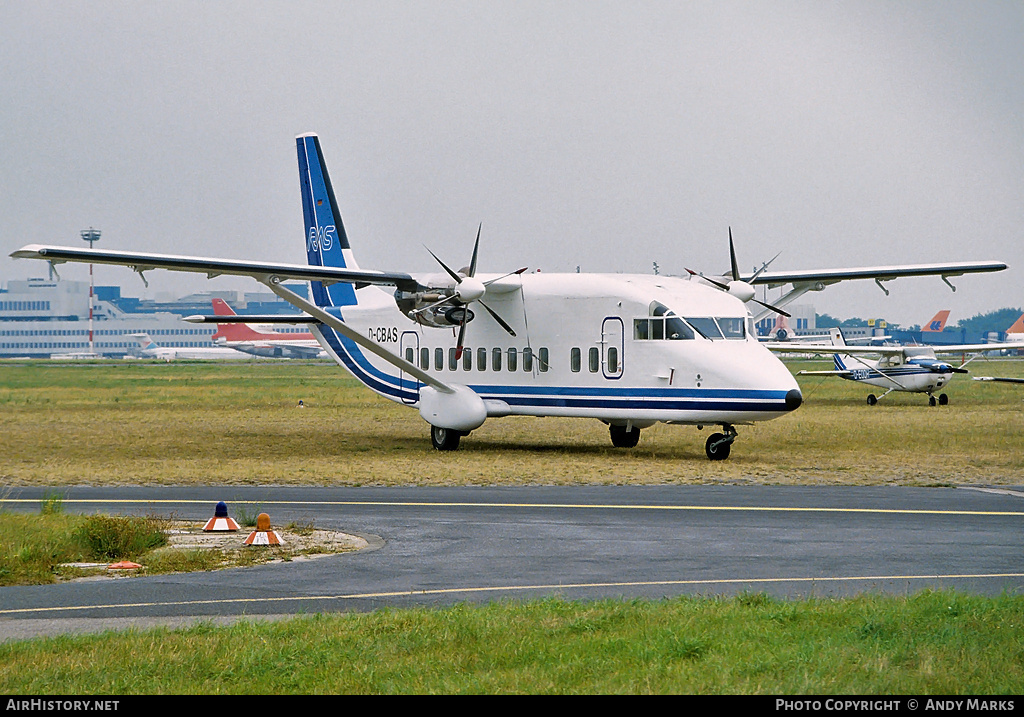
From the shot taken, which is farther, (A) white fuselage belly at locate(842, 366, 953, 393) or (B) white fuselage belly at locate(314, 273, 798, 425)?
(A) white fuselage belly at locate(842, 366, 953, 393)

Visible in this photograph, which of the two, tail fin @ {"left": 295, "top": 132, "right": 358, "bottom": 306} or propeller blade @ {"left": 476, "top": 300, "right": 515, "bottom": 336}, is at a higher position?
tail fin @ {"left": 295, "top": 132, "right": 358, "bottom": 306}

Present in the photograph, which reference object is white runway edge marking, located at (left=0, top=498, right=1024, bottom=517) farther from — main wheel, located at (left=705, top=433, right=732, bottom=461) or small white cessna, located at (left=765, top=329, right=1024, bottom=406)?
small white cessna, located at (left=765, top=329, right=1024, bottom=406)

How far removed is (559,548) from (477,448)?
15812 millimetres

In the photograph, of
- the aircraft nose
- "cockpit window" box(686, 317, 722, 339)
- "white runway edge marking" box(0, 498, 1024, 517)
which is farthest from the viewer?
"cockpit window" box(686, 317, 722, 339)

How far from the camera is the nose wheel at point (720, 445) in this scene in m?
25.5

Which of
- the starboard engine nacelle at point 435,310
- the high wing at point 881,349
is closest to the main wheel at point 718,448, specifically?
the starboard engine nacelle at point 435,310

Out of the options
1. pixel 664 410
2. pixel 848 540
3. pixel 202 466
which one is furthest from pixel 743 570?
pixel 202 466

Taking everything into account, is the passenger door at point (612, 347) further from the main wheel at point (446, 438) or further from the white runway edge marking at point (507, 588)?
the white runway edge marking at point (507, 588)

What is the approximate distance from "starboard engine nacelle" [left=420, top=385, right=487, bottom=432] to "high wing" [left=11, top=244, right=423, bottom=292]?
2601 mm

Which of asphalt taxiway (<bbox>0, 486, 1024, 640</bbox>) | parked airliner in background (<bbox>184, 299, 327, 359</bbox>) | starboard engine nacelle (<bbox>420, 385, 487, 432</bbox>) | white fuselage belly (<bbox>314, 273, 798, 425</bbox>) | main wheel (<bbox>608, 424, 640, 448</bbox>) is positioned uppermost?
parked airliner in background (<bbox>184, 299, 327, 359</bbox>)

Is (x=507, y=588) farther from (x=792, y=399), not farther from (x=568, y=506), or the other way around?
(x=792, y=399)

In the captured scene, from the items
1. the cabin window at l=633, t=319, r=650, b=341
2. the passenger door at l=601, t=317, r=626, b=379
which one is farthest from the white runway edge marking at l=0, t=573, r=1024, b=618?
the passenger door at l=601, t=317, r=626, b=379

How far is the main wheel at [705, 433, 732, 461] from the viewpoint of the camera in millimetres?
25531
